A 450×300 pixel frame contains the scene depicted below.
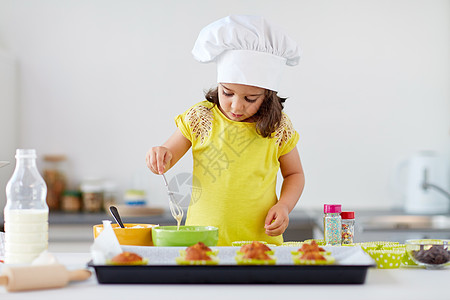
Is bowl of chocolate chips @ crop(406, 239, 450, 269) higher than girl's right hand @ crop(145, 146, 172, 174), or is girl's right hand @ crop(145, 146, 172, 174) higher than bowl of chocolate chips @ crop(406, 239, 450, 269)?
girl's right hand @ crop(145, 146, 172, 174)

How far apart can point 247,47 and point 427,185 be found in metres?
1.64

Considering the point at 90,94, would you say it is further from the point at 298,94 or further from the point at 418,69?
the point at 418,69

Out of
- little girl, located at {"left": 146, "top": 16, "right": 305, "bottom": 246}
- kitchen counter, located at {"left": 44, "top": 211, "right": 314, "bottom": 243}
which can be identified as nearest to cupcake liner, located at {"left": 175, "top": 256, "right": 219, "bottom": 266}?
little girl, located at {"left": 146, "top": 16, "right": 305, "bottom": 246}

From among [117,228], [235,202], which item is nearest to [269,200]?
[235,202]

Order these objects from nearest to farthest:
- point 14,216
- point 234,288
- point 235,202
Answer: point 234,288 < point 14,216 < point 235,202

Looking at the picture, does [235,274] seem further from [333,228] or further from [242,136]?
[242,136]

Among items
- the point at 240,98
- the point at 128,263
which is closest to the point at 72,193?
the point at 240,98

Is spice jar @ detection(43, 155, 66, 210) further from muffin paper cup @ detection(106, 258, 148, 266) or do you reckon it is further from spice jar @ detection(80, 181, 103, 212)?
muffin paper cup @ detection(106, 258, 148, 266)

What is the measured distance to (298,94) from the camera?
2.94 m

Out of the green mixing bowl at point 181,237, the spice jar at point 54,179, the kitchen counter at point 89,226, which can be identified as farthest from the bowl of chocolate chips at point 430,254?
the spice jar at point 54,179

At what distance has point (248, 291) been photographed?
2.87 ft

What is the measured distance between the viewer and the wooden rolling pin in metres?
0.86

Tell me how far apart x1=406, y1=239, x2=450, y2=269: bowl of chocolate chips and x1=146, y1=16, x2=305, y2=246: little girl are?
38 centimetres

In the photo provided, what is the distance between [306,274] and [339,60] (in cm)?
218
